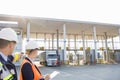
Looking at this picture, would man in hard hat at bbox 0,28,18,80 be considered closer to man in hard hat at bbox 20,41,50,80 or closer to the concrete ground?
man in hard hat at bbox 20,41,50,80

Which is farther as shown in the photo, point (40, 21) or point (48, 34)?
point (48, 34)

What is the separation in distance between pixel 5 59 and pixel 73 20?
22002 millimetres

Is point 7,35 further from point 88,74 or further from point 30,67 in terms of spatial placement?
point 88,74

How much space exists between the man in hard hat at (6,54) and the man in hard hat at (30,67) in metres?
0.68

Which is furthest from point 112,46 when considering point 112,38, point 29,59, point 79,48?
point 29,59

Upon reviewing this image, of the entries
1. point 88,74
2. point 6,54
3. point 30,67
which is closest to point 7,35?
point 6,54

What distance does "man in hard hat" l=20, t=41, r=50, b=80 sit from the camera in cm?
238

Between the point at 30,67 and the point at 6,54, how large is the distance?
0.75m

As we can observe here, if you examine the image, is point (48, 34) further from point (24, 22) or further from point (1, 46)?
point (1, 46)

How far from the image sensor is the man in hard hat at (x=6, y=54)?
1.53 metres

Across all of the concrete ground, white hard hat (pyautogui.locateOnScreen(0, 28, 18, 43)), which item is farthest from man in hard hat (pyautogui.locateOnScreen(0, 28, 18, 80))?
the concrete ground

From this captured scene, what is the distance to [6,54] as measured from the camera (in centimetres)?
172

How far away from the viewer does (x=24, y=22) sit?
Answer: 924 inches

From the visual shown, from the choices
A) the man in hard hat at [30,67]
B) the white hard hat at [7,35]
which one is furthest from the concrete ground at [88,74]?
the white hard hat at [7,35]
